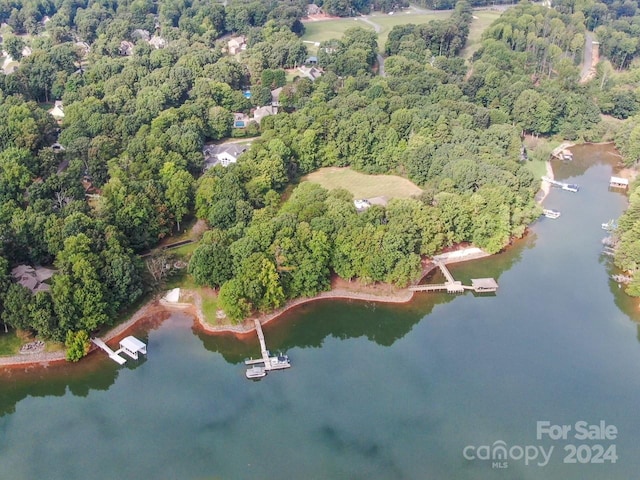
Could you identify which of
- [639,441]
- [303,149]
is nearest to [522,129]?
[303,149]

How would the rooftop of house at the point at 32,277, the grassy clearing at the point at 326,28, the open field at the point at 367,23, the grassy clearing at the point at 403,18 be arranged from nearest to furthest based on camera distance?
the rooftop of house at the point at 32,277 < the grassy clearing at the point at 326,28 < the open field at the point at 367,23 < the grassy clearing at the point at 403,18

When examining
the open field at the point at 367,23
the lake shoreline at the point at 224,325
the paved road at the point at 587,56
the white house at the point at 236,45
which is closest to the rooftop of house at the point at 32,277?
the lake shoreline at the point at 224,325

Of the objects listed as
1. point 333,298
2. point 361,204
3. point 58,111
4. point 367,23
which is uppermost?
point 367,23

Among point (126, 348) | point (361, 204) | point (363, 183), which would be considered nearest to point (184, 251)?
point (126, 348)

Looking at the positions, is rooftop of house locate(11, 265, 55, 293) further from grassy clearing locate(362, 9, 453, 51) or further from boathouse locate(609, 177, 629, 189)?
grassy clearing locate(362, 9, 453, 51)

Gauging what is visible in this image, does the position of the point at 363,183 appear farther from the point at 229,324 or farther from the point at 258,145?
the point at 229,324

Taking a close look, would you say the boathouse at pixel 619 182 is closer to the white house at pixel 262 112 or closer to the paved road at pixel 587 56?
the paved road at pixel 587 56
